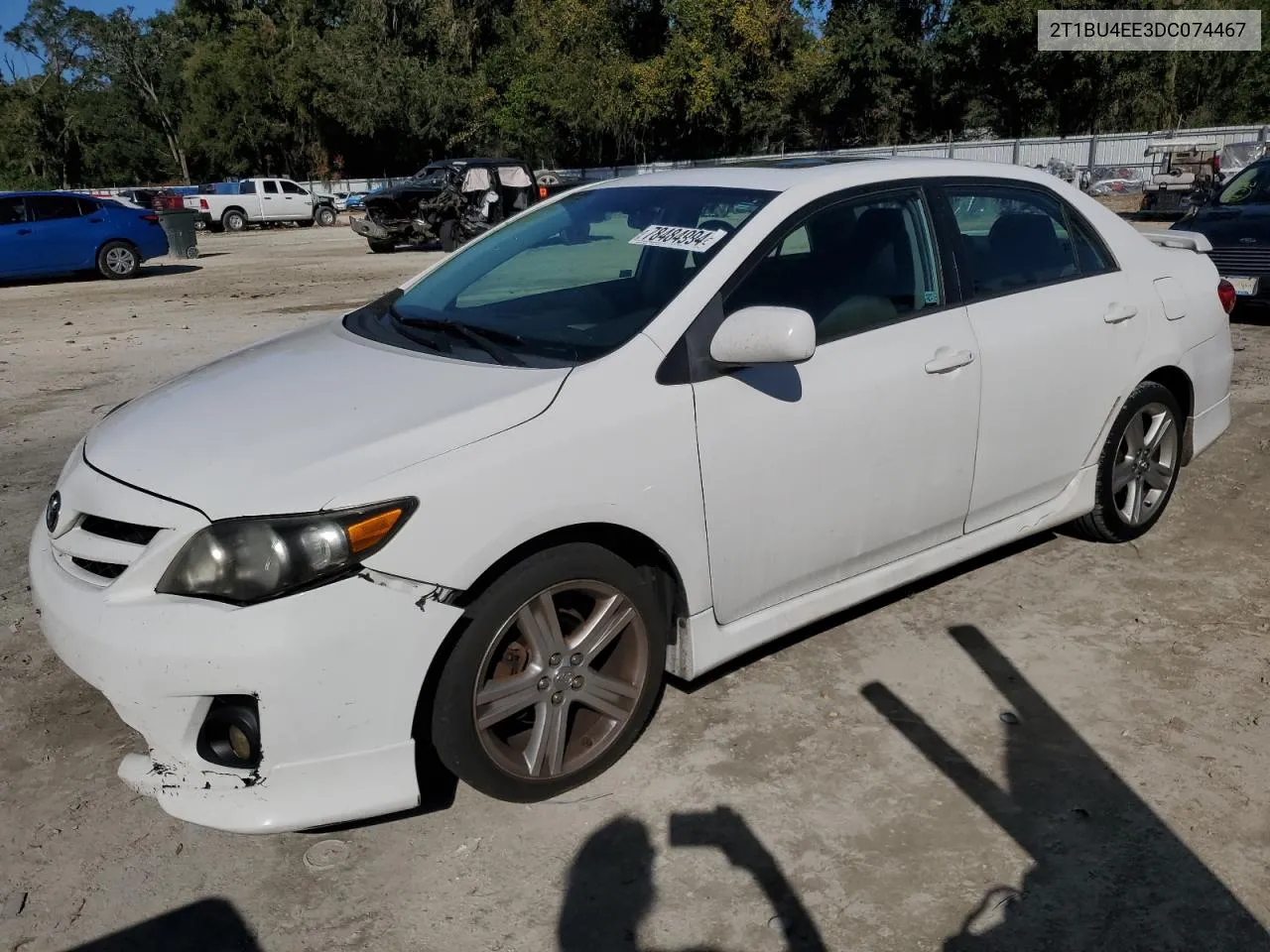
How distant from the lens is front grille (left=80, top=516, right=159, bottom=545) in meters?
2.59

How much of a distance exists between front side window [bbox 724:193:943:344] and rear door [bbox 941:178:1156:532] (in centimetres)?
19

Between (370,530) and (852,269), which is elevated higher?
(852,269)

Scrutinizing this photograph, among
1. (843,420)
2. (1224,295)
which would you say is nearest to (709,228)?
(843,420)

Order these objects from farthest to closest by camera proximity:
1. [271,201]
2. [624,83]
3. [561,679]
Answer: [624,83]
[271,201]
[561,679]

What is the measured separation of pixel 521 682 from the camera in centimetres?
278

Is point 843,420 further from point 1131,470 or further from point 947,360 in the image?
point 1131,470

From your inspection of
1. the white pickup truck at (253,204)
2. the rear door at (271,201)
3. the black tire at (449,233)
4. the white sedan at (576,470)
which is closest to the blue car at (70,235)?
the black tire at (449,233)

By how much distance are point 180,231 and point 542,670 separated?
23345mm

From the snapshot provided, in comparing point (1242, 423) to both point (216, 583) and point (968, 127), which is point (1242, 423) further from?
point (968, 127)

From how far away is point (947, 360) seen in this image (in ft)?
11.6

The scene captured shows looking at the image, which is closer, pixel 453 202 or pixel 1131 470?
pixel 1131 470

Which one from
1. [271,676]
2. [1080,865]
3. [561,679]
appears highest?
[271,676]

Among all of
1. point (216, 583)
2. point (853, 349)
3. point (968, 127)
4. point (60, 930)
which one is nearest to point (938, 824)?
point (853, 349)

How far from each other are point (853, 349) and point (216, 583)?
2.01m
